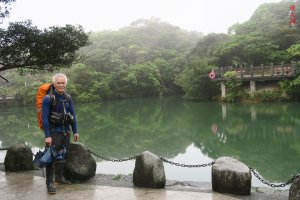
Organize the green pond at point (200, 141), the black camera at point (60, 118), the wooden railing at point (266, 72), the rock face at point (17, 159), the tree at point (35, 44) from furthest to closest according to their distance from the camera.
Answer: the wooden railing at point (266, 72) → the green pond at point (200, 141) → the tree at point (35, 44) → the rock face at point (17, 159) → the black camera at point (60, 118)

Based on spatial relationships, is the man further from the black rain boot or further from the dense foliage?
the dense foliage

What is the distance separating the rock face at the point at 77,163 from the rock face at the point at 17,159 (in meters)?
1.10

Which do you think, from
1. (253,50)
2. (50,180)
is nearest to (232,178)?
(50,180)

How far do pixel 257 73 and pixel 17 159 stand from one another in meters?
20.9

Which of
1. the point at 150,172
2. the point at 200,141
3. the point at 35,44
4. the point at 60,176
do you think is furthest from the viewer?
the point at 200,141

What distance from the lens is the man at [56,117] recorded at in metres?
4.13

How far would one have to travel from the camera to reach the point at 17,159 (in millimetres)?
5660

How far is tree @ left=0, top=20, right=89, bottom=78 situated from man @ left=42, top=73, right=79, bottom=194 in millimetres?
2810

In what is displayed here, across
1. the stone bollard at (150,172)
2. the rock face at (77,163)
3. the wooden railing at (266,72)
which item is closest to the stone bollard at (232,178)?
the stone bollard at (150,172)

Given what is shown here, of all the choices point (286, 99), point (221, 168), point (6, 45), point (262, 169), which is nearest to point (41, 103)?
point (221, 168)

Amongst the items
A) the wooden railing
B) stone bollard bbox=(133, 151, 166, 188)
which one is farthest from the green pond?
the wooden railing

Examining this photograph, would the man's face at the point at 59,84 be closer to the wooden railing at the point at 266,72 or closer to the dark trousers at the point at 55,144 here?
the dark trousers at the point at 55,144

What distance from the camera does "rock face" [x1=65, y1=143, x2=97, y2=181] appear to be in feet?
16.4

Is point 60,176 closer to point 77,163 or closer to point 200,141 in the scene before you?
point 77,163
